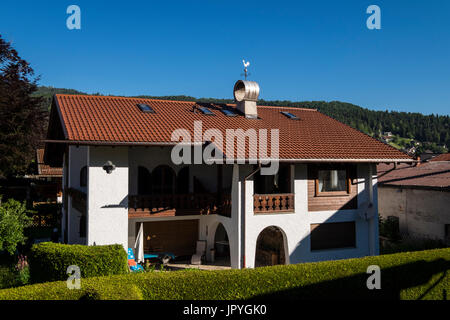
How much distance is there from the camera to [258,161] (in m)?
12.6

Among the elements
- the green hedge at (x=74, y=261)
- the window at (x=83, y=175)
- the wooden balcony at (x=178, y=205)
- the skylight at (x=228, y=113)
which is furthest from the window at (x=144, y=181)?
the green hedge at (x=74, y=261)

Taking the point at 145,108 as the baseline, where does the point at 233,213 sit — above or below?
below

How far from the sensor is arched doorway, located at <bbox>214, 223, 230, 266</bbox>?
15.8 metres

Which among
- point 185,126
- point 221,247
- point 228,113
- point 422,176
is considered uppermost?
point 228,113

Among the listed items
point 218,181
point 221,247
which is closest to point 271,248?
point 221,247

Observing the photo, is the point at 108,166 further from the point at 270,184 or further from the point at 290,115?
the point at 290,115

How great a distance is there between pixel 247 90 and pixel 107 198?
8112 millimetres

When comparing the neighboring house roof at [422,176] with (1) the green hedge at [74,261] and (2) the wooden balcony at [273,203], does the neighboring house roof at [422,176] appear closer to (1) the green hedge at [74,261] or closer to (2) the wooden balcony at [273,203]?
(2) the wooden balcony at [273,203]

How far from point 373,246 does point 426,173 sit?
22.7ft

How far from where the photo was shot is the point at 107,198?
12266mm

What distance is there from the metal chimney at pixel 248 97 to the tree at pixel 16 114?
1165cm

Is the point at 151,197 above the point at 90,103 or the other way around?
the other way around
